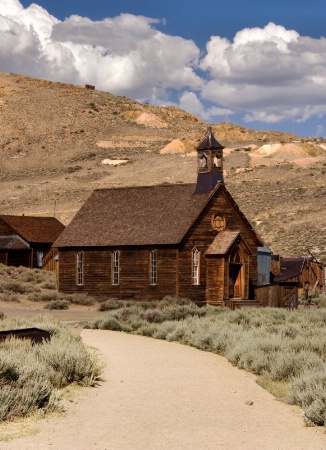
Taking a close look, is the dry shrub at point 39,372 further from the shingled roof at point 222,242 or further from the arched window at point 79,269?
the arched window at point 79,269

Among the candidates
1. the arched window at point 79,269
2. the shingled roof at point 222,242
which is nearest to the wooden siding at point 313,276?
the shingled roof at point 222,242

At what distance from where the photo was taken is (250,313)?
89.5 feet

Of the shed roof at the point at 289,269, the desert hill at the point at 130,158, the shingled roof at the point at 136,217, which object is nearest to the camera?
the shingled roof at the point at 136,217

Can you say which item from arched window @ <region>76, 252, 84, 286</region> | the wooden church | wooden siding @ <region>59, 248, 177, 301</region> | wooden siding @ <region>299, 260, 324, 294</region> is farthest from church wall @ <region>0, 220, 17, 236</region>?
wooden siding @ <region>299, 260, 324, 294</region>

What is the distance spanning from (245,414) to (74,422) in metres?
2.75

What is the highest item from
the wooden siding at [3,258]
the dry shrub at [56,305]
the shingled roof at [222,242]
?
the shingled roof at [222,242]

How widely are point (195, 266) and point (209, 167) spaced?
483 centimetres

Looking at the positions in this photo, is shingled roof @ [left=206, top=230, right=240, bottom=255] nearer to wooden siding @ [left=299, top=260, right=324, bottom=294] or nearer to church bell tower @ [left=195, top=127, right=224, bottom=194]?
church bell tower @ [left=195, top=127, right=224, bottom=194]

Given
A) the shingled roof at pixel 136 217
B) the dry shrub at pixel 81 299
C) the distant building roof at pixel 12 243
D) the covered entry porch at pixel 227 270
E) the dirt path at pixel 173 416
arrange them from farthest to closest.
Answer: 1. the distant building roof at pixel 12 243
2. the shingled roof at pixel 136 217
3. the dry shrub at pixel 81 299
4. the covered entry porch at pixel 227 270
5. the dirt path at pixel 173 416

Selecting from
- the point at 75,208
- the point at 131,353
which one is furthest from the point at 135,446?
the point at 75,208

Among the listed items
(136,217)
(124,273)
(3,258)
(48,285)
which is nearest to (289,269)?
(136,217)

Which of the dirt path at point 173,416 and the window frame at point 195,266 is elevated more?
the window frame at point 195,266

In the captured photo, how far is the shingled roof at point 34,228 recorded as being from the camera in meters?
53.6

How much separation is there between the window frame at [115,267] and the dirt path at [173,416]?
63.3 feet
